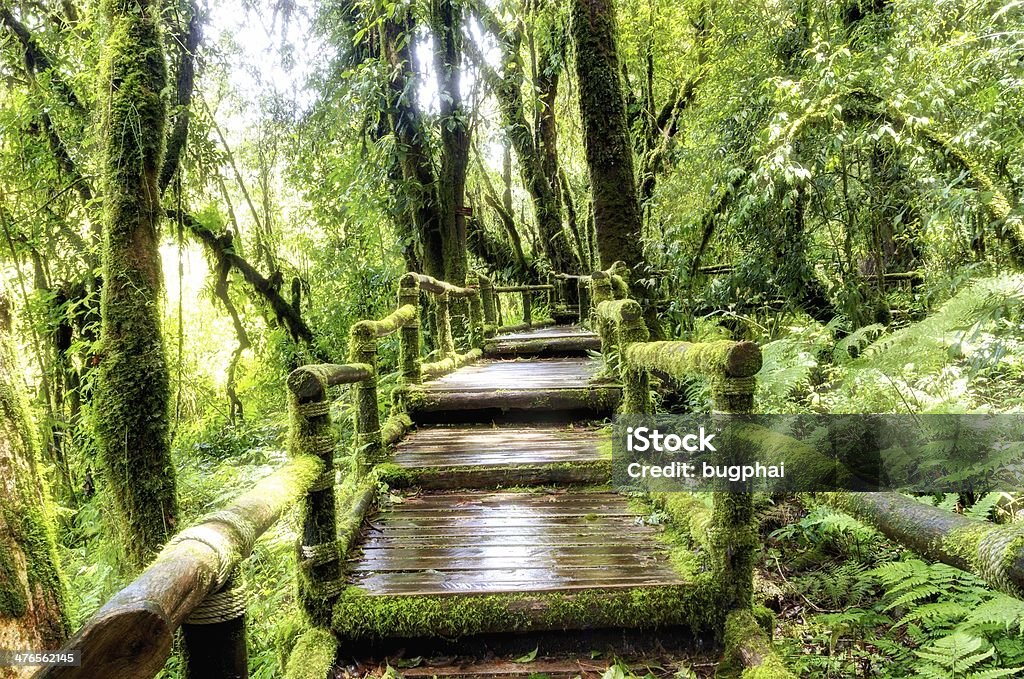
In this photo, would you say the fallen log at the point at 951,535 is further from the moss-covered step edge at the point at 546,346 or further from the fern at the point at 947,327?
the moss-covered step edge at the point at 546,346

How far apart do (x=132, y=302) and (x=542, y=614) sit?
4.37m

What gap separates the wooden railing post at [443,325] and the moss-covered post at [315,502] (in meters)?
4.79

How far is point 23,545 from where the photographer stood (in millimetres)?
2133

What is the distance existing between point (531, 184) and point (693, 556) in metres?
11.6

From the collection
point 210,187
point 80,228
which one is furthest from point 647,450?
point 210,187

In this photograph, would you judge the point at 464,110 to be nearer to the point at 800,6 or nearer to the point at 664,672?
the point at 800,6

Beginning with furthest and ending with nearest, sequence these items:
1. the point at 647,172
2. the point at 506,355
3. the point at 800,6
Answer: the point at 647,172 < the point at 506,355 < the point at 800,6

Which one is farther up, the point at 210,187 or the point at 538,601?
the point at 210,187

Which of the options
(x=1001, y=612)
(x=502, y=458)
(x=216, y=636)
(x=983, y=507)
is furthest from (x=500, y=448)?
(x=216, y=636)

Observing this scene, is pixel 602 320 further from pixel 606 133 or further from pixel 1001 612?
pixel 1001 612

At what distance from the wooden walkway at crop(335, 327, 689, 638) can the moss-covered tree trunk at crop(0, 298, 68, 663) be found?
112cm

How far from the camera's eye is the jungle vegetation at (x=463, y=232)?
342cm

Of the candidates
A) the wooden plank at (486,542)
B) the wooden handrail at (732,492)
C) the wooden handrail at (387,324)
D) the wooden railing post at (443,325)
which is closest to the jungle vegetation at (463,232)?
the wooden handrail at (732,492)

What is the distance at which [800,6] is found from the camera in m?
7.30
